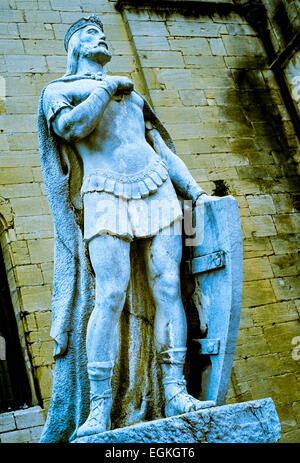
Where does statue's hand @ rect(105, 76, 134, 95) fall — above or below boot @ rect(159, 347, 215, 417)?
above

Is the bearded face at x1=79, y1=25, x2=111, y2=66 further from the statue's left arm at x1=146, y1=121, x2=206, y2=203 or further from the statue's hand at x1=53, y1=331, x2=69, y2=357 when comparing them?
the statue's hand at x1=53, y1=331, x2=69, y2=357

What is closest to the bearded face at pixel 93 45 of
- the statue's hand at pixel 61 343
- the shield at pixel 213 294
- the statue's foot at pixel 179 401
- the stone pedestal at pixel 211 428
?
the shield at pixel 213 294

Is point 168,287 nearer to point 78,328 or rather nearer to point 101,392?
point 78,328

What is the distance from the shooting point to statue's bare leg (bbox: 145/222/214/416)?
312cm

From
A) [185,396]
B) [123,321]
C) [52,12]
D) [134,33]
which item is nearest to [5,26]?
[52,12]

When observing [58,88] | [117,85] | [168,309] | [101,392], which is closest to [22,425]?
[101,392]

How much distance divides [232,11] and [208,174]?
279cm

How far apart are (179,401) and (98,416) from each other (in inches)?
17.3

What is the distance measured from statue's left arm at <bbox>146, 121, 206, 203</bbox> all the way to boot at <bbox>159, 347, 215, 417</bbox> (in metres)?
0.99

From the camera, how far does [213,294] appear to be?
130 inches

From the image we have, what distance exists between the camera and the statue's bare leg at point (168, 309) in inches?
123

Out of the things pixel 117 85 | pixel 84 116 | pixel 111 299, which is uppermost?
pixel 117 85

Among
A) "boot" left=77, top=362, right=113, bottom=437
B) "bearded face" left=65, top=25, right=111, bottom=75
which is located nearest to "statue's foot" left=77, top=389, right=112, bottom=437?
"boot" left=77, top=362, right=113, bottom=437

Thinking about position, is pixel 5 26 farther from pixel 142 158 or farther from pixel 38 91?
pixel 142 158
